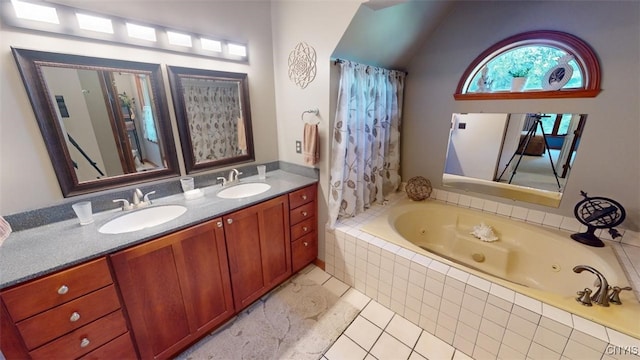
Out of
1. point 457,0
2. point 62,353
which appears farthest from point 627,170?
point 62,353

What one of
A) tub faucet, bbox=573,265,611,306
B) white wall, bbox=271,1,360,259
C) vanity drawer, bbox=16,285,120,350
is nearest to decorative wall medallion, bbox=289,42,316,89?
white wall, bbox=271,1,360,259

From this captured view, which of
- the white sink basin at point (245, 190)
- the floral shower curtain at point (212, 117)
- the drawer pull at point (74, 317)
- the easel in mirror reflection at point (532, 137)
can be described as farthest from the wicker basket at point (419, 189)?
the drawer pull at point (74, 317)

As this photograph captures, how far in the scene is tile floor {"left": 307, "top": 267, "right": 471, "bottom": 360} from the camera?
4.82ft

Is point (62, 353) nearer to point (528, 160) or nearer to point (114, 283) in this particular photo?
point (114, 283)

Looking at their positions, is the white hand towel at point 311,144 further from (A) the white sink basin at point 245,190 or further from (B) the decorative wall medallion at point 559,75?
(B) the decorative wall medallion at point 559,75

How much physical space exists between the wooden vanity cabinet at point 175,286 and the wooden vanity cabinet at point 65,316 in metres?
0.06

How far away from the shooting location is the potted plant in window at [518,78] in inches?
72.7

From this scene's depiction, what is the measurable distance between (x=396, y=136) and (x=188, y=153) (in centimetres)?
195

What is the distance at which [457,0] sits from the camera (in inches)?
76.3

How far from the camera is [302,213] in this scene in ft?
6.56

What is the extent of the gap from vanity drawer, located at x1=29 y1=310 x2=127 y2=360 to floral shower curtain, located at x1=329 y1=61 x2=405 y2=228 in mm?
1457

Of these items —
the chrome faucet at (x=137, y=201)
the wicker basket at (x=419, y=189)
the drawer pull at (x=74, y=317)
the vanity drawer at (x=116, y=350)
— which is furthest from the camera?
the wicker basket at (x=419, y=189)

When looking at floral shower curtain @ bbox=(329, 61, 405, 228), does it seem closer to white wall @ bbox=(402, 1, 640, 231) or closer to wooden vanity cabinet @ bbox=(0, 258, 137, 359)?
white wall @ bbox=(402, 1, 640, 231)

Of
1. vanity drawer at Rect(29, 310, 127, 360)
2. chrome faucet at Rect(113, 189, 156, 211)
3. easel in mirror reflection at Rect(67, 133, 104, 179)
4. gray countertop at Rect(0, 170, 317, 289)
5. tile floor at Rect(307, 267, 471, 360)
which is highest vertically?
easel in mirror reflection at Rect(67, 133, 104, 179)
